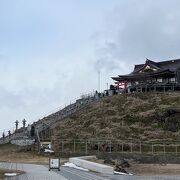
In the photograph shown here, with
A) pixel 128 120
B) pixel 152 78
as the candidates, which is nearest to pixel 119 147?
pixel 128 120

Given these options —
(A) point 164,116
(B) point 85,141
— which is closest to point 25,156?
(B) point 85,141

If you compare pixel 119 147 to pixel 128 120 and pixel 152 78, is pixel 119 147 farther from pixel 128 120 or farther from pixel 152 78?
pixel 152 78

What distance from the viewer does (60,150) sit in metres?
54.5

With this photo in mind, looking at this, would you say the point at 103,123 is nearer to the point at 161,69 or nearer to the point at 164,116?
the point at 164,116

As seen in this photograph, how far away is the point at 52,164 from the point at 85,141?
76.5ft

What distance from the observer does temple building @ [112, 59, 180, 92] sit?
76.8 meters

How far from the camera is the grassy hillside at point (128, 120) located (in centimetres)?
5834

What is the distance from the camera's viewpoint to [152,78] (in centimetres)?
8144

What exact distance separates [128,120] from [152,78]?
20310mm

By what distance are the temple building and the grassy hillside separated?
5772 mm

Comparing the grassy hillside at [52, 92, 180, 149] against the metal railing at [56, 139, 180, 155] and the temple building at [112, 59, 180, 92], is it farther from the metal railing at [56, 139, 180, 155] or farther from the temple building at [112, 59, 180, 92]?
the temple building at [112, 59, 180, 92]

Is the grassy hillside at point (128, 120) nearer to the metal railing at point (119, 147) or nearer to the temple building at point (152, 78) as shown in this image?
the metal railing at point (119, 147)

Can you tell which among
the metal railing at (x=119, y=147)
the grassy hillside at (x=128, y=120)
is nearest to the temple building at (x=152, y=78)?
the grassy hillside at (x=128, y=120)

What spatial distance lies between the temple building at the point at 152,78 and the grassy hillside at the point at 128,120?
5.77m
